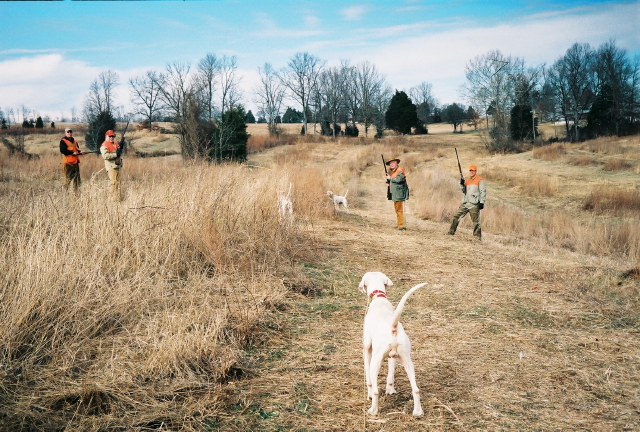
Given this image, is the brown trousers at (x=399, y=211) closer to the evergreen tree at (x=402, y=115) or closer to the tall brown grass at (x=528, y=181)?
the tall brown grass at (x=528, y=181)

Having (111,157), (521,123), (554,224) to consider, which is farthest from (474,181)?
(521,123)

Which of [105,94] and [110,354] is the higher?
[105,94]

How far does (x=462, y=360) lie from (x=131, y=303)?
3.06 metres

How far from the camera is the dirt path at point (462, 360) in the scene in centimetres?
325

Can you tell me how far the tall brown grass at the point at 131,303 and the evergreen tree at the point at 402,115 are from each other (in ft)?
198

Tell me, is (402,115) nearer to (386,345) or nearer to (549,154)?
(549,154)

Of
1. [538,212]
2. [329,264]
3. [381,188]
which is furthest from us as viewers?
[381,188]

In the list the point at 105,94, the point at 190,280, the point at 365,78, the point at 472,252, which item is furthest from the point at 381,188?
the point at 105,94

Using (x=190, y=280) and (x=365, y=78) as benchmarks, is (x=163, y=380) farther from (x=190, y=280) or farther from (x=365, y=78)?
(x=365, y=78)

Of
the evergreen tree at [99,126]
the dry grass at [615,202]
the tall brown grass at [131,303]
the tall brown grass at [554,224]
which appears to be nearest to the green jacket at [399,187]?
the tall brown grass at [554,224]

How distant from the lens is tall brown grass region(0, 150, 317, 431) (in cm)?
312

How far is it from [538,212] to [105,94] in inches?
2679

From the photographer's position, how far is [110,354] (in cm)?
371

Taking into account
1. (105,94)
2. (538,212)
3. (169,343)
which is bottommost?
(538,212)
